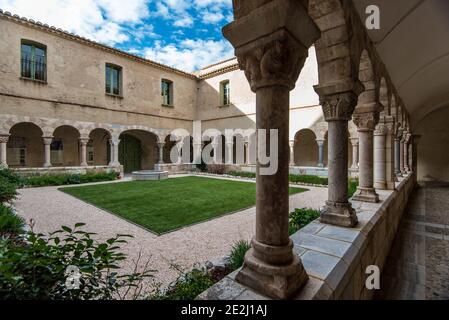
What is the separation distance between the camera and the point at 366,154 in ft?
14.3

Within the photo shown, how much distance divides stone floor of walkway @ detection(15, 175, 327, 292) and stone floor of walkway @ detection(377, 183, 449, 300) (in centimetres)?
223

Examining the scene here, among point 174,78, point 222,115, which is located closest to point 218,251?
point 222,115

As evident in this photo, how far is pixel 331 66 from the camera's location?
3031mm

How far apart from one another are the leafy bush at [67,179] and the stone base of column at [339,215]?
11.5 metres

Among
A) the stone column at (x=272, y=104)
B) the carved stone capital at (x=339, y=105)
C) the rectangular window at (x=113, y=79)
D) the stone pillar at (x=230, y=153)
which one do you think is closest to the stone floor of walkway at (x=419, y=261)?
the stone column at (x=272, y=104)

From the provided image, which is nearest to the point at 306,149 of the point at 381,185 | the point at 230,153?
the point at 230,153

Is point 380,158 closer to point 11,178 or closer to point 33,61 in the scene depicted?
point 11,178

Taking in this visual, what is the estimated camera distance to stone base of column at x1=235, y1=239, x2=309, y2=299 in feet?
5.03

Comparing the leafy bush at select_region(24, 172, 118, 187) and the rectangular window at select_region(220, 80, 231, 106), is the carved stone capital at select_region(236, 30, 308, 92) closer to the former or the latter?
the leafy bush at select_region(24, 172, 118, 187)

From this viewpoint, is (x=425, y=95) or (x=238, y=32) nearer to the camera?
(x=238, y=32)

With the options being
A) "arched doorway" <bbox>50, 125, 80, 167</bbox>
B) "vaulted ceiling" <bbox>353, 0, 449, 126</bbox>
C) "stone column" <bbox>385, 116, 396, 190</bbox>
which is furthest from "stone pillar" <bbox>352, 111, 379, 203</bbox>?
"arched doorway" <bbox>50, 125, 80, 167</bbox>

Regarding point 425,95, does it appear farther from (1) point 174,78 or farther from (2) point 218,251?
(1) point 174,78

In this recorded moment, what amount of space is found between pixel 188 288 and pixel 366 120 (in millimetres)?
4095
